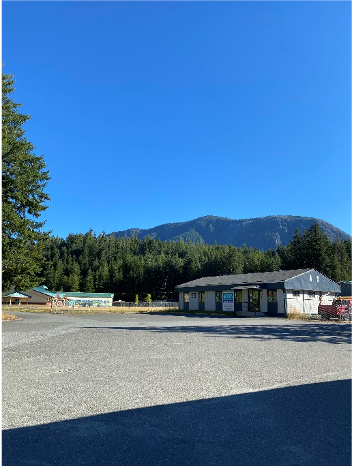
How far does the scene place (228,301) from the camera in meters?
36.2

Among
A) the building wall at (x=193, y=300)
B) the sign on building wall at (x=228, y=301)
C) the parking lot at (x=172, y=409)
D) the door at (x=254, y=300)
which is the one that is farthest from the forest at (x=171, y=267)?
the parking lot at (x=172, y=409)

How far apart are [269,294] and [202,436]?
31162mm

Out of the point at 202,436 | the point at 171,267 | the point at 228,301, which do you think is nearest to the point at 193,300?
the point at 228,301

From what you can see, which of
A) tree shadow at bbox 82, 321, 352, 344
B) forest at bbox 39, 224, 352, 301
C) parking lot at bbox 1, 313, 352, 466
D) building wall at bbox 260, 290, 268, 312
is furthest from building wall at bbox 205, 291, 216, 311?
forest at bbox 39, 224, 352, 301

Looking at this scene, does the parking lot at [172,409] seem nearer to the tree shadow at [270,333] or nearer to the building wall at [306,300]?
the tree shadow at [270,333]

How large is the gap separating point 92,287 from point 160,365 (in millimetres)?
81134

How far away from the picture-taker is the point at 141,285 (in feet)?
286

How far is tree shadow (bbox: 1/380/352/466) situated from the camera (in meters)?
3.30

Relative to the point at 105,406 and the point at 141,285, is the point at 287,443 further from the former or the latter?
the point at 141,285

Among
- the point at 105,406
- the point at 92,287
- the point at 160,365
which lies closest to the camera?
the point at 105,406

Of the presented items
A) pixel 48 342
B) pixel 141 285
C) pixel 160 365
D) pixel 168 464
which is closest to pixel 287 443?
pixel 168 464

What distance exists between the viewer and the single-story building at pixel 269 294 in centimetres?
3238

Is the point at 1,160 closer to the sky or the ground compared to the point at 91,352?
closer to the sky

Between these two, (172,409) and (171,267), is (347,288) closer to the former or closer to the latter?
(172,409)
